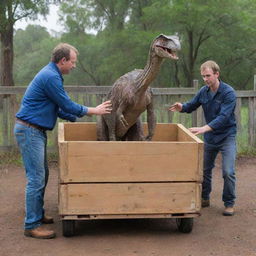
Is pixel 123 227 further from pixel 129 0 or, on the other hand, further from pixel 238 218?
pixel 129 0

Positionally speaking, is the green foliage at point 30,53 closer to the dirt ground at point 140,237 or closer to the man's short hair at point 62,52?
the dirt ground at point 140,237

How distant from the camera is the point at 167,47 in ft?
13.3

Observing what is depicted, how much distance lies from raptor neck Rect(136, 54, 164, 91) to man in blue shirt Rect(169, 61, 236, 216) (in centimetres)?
95

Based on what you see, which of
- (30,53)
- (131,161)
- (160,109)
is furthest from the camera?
(30,53)

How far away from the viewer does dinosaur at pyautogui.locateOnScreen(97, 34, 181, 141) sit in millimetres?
4109

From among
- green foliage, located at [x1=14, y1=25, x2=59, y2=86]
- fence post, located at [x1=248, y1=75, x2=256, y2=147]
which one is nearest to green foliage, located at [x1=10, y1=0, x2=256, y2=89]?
green foliage, located at [x1=14, y1=25, x2=59, y2=86]

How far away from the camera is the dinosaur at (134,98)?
4109mm

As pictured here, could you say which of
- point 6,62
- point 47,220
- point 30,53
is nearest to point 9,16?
point 6,62

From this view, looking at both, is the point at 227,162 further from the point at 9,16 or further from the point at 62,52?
the point at 9,16

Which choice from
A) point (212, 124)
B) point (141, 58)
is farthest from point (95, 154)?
point (141, 58)

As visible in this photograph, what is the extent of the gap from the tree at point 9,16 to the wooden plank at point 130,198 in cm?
1214

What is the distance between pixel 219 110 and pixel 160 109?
347 centimetres

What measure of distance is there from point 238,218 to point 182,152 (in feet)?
5.12

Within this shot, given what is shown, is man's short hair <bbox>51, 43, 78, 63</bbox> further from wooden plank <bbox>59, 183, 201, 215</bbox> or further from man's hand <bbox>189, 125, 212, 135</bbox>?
man's hand <bbox>189, 125, 212, 135</bbox>
